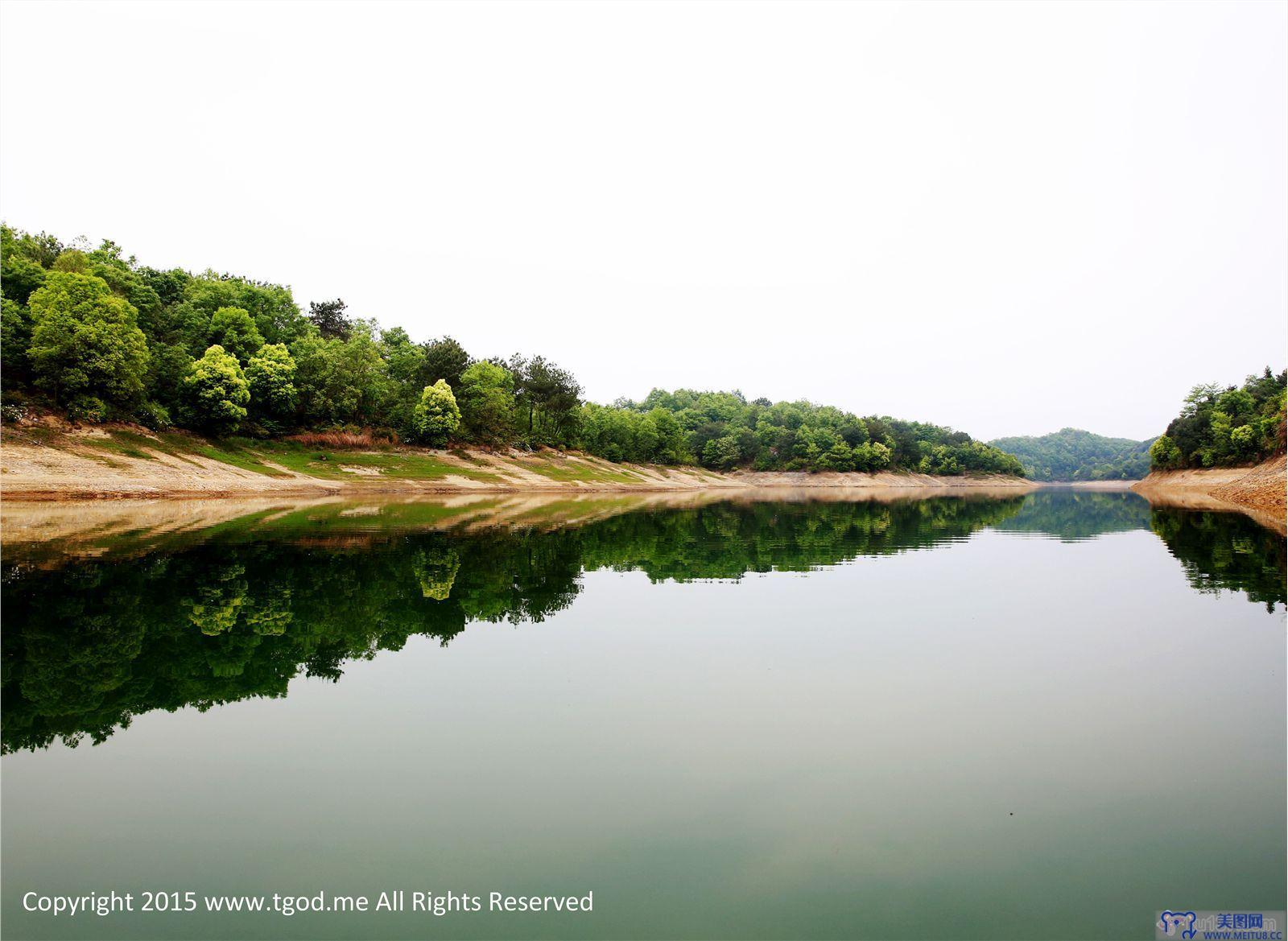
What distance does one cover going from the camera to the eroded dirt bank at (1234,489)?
5331cm

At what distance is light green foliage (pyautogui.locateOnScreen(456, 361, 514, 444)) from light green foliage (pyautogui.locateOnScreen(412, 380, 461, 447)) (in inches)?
234

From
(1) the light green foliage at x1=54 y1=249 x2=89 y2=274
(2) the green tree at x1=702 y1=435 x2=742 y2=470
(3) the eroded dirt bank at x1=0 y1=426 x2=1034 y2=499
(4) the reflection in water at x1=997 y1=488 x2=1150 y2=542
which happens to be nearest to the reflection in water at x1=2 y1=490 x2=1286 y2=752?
(4) the reflection in water at x1=997 y1=488 x2=1150 y2=542

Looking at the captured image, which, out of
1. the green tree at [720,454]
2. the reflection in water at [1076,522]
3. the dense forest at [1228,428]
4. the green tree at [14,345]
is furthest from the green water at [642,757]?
the green tree at [720,454]

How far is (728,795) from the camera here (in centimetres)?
692

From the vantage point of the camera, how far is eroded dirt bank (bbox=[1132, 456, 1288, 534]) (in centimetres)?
5331

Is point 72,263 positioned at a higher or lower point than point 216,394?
higher

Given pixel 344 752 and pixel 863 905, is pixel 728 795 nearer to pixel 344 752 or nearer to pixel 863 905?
pixel 863 905

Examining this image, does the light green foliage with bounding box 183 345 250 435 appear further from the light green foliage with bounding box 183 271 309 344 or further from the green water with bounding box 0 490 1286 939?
the green water with bounding box 0 490 1286 939

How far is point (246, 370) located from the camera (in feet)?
225

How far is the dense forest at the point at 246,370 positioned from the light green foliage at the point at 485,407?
186 millimetres

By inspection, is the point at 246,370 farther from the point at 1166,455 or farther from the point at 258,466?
the point at 1166,455

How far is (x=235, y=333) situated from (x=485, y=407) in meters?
30.8

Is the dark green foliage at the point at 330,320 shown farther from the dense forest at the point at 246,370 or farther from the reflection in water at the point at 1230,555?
the reflection in water at the point at 1230,555

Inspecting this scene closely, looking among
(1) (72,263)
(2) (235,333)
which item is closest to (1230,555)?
(2) (235,333)
